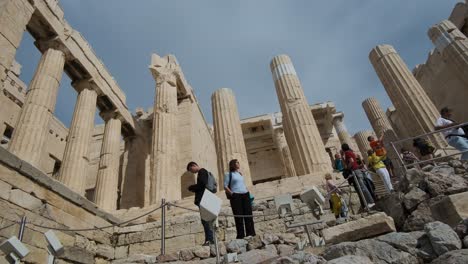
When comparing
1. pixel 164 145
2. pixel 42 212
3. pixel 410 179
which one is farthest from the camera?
pixel 164 145

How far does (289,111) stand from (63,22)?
460 inches

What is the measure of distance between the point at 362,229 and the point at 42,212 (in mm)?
6532

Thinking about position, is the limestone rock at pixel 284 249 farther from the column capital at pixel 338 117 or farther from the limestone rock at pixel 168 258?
the column capital at pixel 338 117

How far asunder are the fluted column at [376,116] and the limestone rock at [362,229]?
18436 mm

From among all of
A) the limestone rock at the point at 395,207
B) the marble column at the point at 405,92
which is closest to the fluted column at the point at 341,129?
the marble column at the point at 405,92

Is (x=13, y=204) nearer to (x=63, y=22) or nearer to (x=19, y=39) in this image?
(x=19, y=39)

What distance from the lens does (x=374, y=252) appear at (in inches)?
142

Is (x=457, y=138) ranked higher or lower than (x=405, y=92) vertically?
lower

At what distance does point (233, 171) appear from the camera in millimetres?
6371

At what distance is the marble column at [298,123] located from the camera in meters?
12.4

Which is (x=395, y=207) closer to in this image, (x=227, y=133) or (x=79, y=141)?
(x=227, y=133)

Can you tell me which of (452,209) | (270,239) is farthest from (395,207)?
(270,239)

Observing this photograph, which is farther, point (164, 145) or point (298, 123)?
point (164, 145)

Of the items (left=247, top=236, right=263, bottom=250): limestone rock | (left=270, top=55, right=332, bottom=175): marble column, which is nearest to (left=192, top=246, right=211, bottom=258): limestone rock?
(left=247, top=236, right=263, bottom=250): limestone rock
